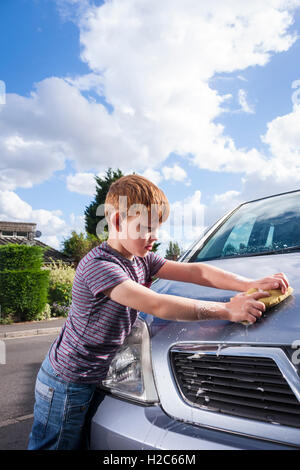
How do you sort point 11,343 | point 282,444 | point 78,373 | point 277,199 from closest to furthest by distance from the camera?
point 282,444, point 78,373, point 277,199, point 11,343

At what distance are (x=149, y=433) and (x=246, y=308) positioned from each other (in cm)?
49

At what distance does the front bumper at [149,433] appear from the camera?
107 cm

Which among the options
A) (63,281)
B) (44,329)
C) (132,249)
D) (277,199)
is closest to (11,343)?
(44,329)

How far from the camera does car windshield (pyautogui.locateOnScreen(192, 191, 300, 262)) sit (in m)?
2.21

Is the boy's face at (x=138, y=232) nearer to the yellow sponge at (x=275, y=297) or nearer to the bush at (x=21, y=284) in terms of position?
the yellow sponge at (x=275, y=297)

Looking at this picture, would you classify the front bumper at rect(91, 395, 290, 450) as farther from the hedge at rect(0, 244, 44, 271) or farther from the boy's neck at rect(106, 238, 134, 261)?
the hedge at rect(0, 244, 44, 271)

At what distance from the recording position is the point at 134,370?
138 cm

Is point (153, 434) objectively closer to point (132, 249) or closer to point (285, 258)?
point (132, 249)

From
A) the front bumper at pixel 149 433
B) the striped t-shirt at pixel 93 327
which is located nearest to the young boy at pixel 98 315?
the striped t-shirt at pixel 93 327

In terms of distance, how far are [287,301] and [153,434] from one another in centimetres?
61

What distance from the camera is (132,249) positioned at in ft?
4.72

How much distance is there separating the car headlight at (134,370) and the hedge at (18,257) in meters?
9.53

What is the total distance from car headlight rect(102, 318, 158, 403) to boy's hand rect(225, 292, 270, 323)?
329 millimetres

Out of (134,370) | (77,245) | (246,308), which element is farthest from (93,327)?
(77,245)
